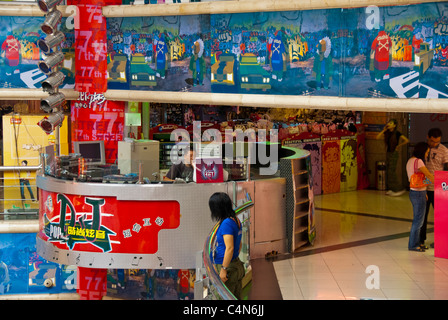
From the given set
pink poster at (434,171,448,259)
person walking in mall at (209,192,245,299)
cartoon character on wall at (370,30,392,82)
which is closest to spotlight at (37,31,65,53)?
cartoon character on wall at (370,30,392,82)

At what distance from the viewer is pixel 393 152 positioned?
13.4 meters

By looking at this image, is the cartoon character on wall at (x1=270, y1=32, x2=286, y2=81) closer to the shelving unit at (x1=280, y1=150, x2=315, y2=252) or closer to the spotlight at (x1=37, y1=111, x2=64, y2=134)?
the shelving unit at (x1=280, y1=150, x2=315, y2=252)

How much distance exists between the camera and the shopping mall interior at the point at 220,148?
8672 mm

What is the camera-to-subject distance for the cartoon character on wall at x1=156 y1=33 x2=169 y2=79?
12.1 m

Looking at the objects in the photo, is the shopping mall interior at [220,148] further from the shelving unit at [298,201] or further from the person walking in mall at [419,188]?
the person walking in mall at [419,188]

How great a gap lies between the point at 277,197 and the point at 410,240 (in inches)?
70.2

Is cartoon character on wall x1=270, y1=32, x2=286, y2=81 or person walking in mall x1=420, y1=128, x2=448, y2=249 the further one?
cartoon character on wall x1=270, y1=32, x2=286, y2=81

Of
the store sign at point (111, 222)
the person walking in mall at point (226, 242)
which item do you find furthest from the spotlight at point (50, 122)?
the person walking in mall at point (226, 242)

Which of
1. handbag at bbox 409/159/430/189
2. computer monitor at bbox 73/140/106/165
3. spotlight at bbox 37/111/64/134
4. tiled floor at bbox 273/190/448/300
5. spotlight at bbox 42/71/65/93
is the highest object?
spotlight at bbox 42/71/65/93

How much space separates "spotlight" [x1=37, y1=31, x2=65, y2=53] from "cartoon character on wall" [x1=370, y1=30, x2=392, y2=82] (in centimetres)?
547

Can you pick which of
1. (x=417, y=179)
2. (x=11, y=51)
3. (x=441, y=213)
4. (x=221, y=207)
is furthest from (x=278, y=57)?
(x=11, y=51)

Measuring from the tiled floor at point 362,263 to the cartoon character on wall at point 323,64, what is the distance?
218 centimetres

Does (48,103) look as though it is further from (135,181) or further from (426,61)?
(426,61)

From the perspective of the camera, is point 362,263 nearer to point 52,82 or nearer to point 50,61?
point 52,82
